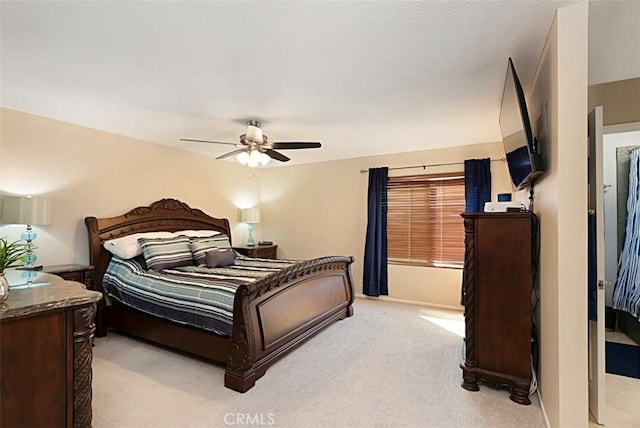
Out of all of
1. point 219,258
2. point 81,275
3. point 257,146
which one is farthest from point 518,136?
point 81,275

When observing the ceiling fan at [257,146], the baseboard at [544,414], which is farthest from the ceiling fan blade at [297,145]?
the baseboard at [544,414]

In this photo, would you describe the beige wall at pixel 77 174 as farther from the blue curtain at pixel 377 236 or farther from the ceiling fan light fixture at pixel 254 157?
the blue curtain at pixel 377 236

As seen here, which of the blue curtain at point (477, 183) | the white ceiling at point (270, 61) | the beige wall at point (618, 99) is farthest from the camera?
the blue curtain at point (477, 183)

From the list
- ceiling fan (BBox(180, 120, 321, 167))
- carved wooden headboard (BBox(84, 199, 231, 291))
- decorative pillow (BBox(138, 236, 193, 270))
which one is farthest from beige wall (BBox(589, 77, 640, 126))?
carved wooden headboard (BBox(84, 199, 231, 291))

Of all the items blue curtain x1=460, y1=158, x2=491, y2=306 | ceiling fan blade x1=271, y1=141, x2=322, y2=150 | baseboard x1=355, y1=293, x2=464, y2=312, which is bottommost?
baseboard x1=355, y1=293, x2=464, y2=312

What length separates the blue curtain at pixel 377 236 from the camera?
5.08 m

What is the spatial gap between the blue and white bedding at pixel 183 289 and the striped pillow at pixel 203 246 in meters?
0.18

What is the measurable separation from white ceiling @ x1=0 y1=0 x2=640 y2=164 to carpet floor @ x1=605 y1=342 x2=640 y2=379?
250 cm

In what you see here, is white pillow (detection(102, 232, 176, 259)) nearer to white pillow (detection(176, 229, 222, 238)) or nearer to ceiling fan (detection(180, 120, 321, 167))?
white pillow (detection(176, 229, 222, 238))

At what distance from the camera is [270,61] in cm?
227

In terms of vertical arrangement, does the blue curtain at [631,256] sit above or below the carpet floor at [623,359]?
above

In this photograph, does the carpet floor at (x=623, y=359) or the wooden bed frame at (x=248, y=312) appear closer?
the wooden bed frame at (x=248, y=312)

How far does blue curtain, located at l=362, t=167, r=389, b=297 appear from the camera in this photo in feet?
16.7

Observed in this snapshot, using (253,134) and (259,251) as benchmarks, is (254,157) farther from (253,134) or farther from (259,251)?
(259,251)
